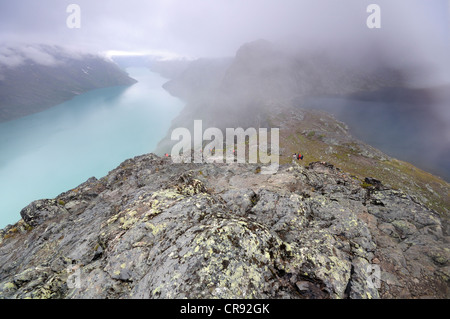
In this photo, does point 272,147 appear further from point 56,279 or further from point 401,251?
point 56,279

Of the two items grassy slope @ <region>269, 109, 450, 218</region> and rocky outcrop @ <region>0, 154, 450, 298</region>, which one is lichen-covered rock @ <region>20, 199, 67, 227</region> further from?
grassy slope @ <region>269, 109, 450, 218</region>

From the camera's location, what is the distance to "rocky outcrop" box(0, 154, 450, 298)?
376 inches

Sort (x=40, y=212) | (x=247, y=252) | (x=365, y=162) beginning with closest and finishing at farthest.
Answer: (x=247, y=252)
(x=40, y=212)
(x=365, y=162)

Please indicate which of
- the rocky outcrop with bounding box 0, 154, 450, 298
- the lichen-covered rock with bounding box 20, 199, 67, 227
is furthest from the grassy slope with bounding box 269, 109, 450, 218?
the lichen-covered rock with bounding box 20, 199, 67, 227

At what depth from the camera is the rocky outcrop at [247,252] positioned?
376 inches

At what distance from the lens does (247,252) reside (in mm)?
10266

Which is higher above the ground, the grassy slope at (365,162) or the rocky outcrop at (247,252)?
the rocky outcrop at (247,252)

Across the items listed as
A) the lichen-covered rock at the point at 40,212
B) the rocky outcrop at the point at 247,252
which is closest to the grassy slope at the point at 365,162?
the rocky outcrop at the point at 247,252

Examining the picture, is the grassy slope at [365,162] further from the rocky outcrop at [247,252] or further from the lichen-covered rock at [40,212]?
the lichen-covered rock at [40,212]

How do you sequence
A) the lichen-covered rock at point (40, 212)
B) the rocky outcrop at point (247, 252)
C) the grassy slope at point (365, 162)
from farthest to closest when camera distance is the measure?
1. the grassy slope at point (365, 162)
2. the lichen-covered rock at point (40, 212)
3. the rocky outcrop at point (247, 252)

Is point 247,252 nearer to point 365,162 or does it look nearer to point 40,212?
point 40,212

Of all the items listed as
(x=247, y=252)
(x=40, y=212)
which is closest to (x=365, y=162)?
(x=247, y=252)

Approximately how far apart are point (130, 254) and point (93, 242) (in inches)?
241
